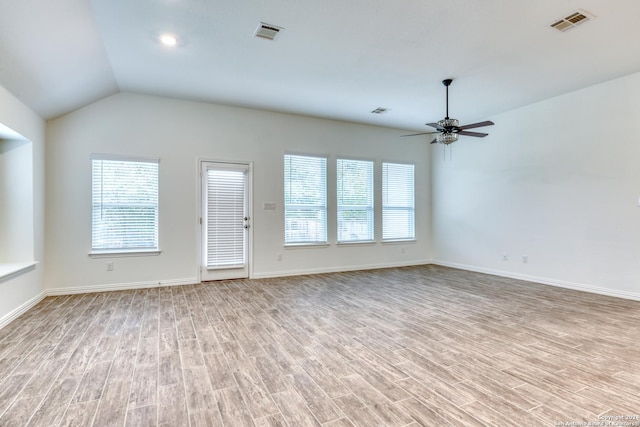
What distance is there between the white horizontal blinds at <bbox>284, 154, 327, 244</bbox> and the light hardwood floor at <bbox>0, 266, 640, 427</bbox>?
193 centimetres

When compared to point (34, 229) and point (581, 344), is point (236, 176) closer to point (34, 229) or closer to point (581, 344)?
point (34, 229)

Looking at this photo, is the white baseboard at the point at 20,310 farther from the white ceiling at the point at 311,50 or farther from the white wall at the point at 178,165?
the white ceiling at the point at 311,50

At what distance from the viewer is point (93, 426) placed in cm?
177

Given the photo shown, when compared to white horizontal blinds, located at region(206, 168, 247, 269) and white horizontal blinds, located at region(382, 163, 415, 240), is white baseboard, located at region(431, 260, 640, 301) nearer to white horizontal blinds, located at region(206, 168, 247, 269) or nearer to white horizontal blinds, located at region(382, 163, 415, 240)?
white horizontal blinds, located at region(382, 163, 415, 240)

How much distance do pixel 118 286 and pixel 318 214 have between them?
11.9 ft

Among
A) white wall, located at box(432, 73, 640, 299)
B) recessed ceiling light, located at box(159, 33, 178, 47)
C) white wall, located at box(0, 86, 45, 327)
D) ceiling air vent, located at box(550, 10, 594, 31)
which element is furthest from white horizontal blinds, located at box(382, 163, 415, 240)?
white wall, located at box(0, 86, 45, 327)

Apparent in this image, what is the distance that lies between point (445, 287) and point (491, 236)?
6.24 feet

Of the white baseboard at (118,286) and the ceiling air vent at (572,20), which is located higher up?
the ceiling air vent at (572,20)

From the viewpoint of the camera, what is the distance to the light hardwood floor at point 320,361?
6.25 feet

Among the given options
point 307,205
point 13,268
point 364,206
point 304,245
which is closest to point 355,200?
point 364,206

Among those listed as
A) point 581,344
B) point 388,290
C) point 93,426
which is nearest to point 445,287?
point 388,290

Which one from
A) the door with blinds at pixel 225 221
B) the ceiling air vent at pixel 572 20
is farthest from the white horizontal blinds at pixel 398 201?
the ceiling air vent at pixel 572 20

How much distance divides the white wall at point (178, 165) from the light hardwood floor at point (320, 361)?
635mm

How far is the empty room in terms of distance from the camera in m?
2.24
